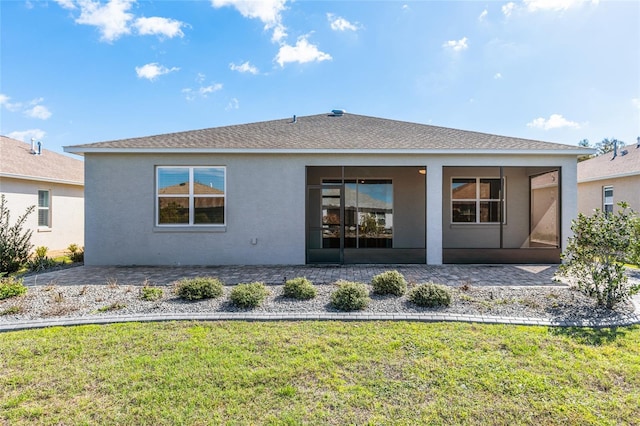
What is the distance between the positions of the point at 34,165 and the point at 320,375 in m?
17.0

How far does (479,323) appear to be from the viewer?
461 cm

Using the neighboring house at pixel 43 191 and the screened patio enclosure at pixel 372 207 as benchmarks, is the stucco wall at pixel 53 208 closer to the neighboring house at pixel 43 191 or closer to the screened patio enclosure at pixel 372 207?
the neighboring house at pixel 43 191

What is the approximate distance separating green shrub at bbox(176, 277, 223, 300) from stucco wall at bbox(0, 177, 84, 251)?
439 inches

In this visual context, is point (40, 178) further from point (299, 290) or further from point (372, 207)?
point (372, 207)

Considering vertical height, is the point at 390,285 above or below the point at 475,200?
below

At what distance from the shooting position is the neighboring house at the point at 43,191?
40.4 feet

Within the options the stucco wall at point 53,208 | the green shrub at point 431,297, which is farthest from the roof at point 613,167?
the stucco wall at point 53,208

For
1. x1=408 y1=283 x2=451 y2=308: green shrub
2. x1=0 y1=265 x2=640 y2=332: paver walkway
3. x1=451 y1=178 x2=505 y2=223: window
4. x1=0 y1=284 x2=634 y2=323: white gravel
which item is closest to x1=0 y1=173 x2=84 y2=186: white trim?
x1=0 y1=265 x2=640 y2=332: paver walkway

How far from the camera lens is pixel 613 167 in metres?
15.6

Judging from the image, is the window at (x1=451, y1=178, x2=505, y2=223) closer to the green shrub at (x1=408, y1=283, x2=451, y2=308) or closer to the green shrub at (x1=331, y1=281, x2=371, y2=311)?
the green shrub at (x1=408, y1=283, x2=451, y2=308)

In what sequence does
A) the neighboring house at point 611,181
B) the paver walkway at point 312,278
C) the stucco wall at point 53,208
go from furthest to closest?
1. the neighboring house at point 611,181
2. the stucco wall at point 53,208
3. the paver walkway at point 312,278

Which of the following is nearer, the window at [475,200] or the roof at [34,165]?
the roof at [34,165]

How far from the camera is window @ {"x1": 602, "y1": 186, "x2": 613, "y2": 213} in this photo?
15.3m

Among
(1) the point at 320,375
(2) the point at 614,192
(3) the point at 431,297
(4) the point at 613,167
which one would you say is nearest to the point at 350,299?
(3) the point at 431,297
